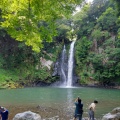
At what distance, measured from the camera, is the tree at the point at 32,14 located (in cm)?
634

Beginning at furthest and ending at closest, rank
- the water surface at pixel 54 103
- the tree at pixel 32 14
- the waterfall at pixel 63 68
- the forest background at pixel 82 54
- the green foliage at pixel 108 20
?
the waterfall at pixel 63 68, the green foliage at pixel 108 20, the forest background at pixel 82 54, the water surface at pixel 54 103, the tree at pixel 32 14

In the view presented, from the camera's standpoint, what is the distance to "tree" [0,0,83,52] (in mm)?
6344

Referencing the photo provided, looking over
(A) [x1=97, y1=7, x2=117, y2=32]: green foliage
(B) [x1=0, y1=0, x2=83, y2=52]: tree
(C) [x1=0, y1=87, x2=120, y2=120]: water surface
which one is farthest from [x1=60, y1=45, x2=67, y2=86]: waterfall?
(B) [x1=0, y1=0, x2=83, y2=52]: tree

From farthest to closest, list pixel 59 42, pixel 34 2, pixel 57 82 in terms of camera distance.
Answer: pixel 59 42 < pixel 57 82 < pixel 34 2

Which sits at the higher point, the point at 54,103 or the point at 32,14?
the point at 32,14

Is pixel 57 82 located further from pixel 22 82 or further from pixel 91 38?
pixel 91 38

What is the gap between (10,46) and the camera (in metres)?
45.7

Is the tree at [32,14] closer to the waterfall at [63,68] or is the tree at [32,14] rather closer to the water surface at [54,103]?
the water surface at [54,103]

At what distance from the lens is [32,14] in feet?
22.7

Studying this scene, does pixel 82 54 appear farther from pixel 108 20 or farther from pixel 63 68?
pixel 108 20

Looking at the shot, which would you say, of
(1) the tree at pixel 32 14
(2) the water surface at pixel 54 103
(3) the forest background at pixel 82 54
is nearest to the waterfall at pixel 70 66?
(3) the forest background at pixel 82 54

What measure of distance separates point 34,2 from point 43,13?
69 centimetres

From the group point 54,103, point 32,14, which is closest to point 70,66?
→ point 54,103

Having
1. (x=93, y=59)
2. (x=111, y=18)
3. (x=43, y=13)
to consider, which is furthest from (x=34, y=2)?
(x=111, y=18)
